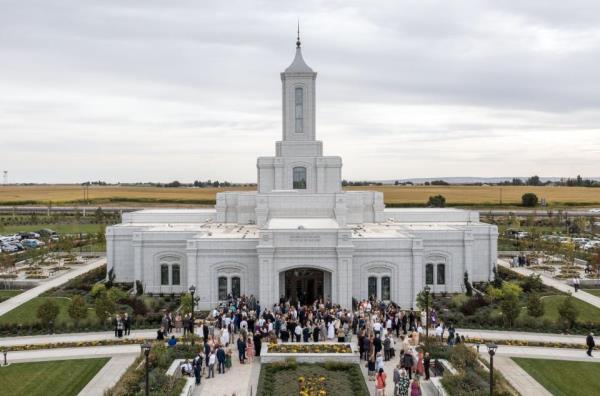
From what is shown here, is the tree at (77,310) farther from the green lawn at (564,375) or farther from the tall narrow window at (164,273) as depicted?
the green lawn at (564,375)

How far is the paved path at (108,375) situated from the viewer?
25672 millimetres

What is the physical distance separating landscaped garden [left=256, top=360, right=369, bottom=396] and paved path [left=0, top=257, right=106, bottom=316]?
23.2 meters

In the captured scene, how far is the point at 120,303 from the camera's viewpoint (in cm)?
4203

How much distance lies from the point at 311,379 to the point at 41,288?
1281 inches

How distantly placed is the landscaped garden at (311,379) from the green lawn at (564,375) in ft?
27.5

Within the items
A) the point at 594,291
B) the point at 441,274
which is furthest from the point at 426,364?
the point at 594,291

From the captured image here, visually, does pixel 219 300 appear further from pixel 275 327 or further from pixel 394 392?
pixel 394 392

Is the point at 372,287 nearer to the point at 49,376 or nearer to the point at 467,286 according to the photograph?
the point at 467,286

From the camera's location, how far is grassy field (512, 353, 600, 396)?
84.8 feet

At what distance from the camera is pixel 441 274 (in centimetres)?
4772

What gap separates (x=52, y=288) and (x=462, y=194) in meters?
140

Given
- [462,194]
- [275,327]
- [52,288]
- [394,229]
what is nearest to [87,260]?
[52,288]

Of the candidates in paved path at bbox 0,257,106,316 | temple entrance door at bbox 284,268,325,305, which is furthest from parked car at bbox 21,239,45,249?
temple entrance door at bbox 284,268,325,305

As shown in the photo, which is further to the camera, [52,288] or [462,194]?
[462,194]
